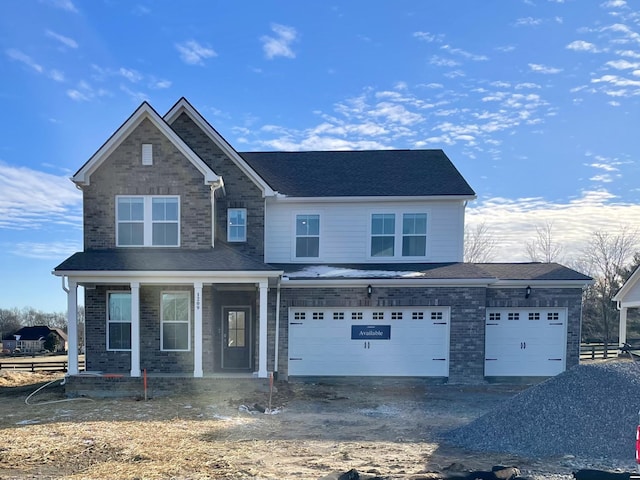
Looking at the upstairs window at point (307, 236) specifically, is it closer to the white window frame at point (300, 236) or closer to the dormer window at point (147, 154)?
the white window frame at point (300, 236)

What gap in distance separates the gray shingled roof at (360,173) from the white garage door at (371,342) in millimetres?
3992

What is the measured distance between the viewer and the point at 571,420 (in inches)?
298

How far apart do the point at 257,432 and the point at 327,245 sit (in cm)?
729

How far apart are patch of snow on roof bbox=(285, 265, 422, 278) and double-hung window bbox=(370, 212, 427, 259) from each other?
3.66 feet

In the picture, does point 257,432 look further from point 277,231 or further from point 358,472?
point 277,231

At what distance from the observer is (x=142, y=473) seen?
612 cm

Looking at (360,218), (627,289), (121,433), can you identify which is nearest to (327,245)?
(360,218)

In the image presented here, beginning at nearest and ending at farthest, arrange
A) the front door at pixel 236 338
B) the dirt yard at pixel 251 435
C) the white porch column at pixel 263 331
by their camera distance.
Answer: the dirt yard at pixel 251 435
the white porch column at pixel 263 331
the front door at pixel 236 338

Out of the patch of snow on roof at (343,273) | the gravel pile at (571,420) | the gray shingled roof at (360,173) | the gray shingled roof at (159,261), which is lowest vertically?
the gravel pile at (571,420)

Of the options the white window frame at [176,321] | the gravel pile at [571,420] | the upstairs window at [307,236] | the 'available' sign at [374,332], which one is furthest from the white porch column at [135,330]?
the gravel pile at [571,420]

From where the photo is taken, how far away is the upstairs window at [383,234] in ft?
47.2

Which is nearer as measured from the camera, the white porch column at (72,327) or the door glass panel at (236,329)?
the white porch column at (72,327)

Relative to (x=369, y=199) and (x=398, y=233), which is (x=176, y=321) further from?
(x=398, y=233)

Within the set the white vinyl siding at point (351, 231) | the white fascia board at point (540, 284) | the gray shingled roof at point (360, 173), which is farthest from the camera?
the gray shingled roof at point (360, 173)
